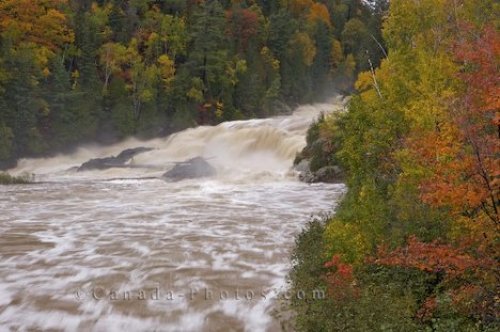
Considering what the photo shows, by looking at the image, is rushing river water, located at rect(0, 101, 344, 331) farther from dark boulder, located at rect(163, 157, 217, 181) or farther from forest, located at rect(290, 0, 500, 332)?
forest, located at rect(290, 0, 500, 332)

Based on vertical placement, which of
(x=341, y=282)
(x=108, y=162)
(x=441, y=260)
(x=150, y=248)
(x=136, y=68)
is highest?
(x=136, y=68)

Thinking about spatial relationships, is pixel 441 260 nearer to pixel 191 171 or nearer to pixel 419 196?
pixel 419 196

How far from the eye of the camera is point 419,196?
25.2 feet

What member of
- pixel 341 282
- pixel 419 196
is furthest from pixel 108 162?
pixel 419 196

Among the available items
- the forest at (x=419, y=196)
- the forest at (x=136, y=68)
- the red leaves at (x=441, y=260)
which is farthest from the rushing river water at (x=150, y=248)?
the forest at (x=136, y=68)

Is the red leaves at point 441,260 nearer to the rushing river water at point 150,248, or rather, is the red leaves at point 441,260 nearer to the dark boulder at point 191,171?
the rushing river water at point 150,248

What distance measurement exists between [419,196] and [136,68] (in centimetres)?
3657

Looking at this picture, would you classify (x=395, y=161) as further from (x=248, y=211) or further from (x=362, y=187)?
(x=248, y=211)

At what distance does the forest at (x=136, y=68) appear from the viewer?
1339 inches

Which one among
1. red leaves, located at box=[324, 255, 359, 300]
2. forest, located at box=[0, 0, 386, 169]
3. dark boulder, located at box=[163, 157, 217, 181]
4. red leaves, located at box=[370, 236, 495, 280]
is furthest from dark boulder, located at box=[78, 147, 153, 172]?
red leaves, located at box=[370, 236, 495, 280]

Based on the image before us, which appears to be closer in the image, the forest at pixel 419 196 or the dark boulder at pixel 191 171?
the forest at pixel 419 196

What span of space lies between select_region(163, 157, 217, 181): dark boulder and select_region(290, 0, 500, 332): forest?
47.6 ft

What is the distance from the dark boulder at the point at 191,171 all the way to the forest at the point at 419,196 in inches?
571

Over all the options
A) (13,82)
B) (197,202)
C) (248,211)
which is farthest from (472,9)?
(13,82)
